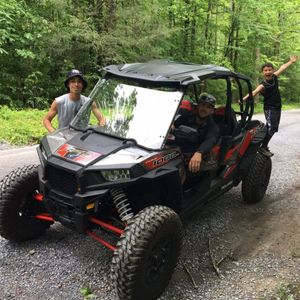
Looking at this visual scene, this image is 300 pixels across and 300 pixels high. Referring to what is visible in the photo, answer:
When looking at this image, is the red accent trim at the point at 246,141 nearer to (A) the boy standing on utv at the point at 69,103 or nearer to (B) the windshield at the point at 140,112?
(B) the windshield at the point at 140,112

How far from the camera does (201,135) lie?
14.2ft

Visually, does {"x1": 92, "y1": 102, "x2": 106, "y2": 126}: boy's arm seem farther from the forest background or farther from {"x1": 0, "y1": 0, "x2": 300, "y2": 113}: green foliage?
{"x1": 0, "y1": 0, "x2": 300, "y2": 113}: green foliage

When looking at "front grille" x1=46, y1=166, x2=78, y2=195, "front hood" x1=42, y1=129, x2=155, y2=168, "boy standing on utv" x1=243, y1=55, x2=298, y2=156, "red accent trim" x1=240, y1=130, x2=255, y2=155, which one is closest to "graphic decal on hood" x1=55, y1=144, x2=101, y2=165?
"front hood" x1=42, y1=129, x2=155, y2=168

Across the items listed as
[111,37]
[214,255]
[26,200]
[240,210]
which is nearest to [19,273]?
[26,200]

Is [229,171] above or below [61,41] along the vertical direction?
below

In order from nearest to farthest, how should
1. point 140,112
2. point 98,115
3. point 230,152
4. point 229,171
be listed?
1. point 140,112
2. point 98,115
3. point 230,152
4. point 229,171

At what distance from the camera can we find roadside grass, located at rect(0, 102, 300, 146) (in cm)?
912

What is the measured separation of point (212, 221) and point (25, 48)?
11.7 meters

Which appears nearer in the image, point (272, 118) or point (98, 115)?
point (98, 115)

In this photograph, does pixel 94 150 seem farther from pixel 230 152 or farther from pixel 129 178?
pixel 230 152

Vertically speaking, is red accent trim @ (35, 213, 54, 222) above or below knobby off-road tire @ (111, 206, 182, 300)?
below

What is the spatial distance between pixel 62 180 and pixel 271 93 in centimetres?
465

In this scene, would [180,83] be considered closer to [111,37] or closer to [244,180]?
[244,180]

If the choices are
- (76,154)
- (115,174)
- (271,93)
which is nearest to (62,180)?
(76,154)
